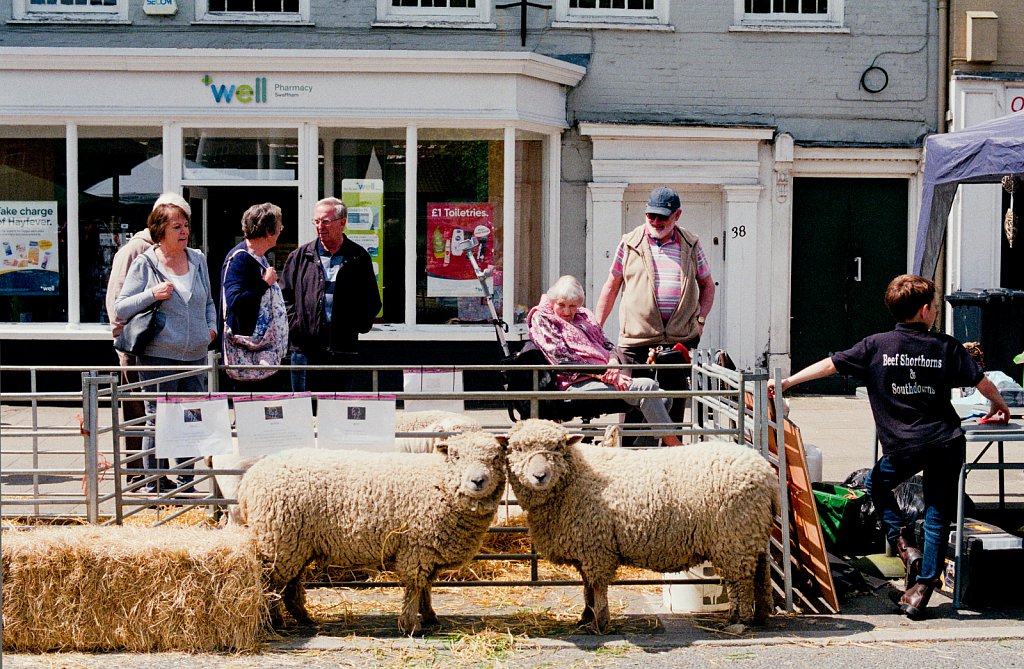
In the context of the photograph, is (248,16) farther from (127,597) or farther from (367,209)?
(127,597)

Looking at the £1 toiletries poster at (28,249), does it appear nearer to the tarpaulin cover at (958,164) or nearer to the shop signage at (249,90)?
the shop signage at (249,90)

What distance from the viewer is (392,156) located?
43.1 feet

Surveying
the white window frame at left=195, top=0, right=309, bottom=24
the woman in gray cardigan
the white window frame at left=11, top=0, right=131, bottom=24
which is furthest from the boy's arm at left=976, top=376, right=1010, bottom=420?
the white window frame at left=11, top=0, right=131, bottom=24

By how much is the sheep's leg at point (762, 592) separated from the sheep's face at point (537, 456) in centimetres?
106

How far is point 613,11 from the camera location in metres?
13.8

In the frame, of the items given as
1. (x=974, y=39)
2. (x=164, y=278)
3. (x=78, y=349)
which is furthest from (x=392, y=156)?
(x=974, y=39)

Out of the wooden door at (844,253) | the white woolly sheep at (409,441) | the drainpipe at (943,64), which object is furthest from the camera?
the wooden door at (844,253)

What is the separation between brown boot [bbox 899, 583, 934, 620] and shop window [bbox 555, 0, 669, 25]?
932cm

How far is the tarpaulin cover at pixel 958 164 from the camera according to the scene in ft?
25.9

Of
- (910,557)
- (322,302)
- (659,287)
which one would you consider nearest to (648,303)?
(659,287)

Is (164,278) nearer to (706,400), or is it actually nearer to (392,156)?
(706,400)

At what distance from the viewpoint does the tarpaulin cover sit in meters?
7.90

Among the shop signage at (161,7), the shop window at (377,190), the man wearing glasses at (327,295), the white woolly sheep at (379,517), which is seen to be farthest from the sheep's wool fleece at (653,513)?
the shop signage at (161,7)

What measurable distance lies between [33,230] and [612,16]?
22.9ft
